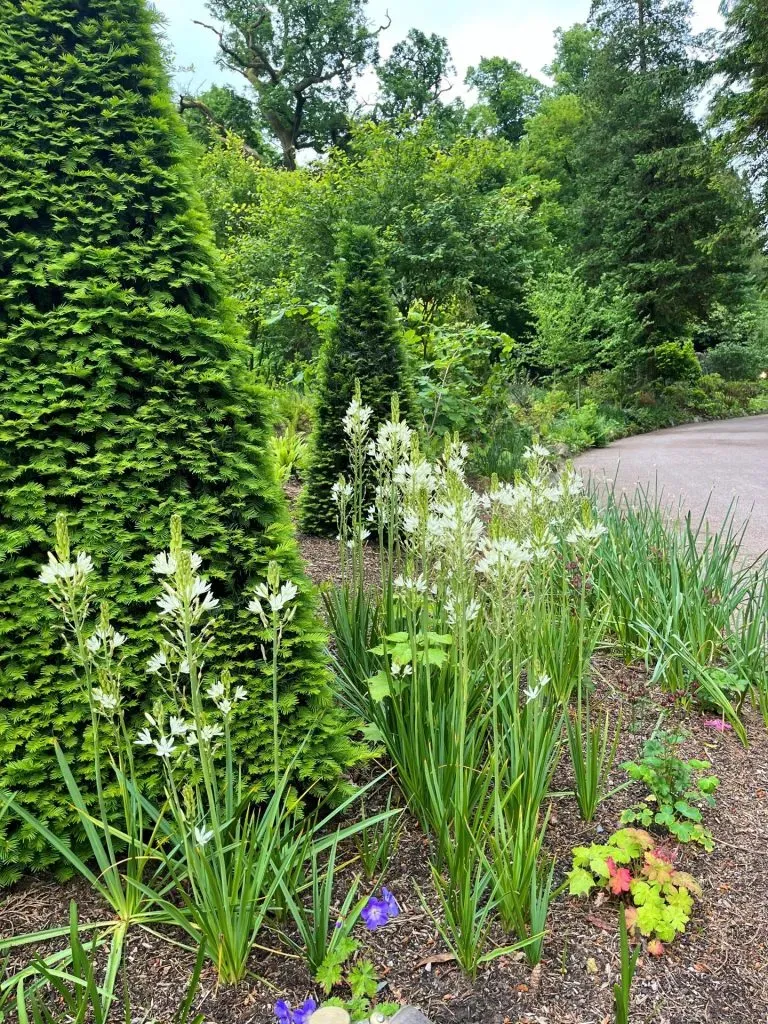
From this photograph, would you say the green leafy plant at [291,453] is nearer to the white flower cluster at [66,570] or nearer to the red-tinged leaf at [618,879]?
the white flower cluster at [66,570]

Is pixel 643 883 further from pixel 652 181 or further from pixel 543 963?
pixel 652 181

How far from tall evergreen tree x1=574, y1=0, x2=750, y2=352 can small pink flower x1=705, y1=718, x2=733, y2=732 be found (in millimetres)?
17688

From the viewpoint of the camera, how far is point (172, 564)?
1474 millimetres

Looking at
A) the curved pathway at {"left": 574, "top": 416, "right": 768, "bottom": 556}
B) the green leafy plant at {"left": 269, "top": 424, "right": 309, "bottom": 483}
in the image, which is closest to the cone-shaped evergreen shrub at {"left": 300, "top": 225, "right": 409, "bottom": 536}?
the green leafy plant at {"left": 269, "top": 424, "right": 309, "bottom": 483}

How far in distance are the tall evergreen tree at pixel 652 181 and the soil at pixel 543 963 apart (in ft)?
61.7

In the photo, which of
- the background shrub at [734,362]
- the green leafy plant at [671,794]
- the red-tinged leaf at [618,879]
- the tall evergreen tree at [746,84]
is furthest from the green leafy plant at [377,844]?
the background shrub at [734,362]

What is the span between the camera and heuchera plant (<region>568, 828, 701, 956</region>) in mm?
1868

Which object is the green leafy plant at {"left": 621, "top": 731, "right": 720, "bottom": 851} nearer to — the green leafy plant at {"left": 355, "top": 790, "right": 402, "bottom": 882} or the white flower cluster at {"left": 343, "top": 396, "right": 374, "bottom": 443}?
the green leafy plant at {"left": 355, "top": 790, "right": 402, "bottom": 882}

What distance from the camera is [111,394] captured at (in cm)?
207

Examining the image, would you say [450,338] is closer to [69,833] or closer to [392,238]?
[392,238]

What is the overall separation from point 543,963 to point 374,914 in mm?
531

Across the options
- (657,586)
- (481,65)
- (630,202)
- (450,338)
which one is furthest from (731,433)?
(481,65)

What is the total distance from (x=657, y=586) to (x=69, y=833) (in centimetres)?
294

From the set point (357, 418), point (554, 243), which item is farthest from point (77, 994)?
point (554, 243)
